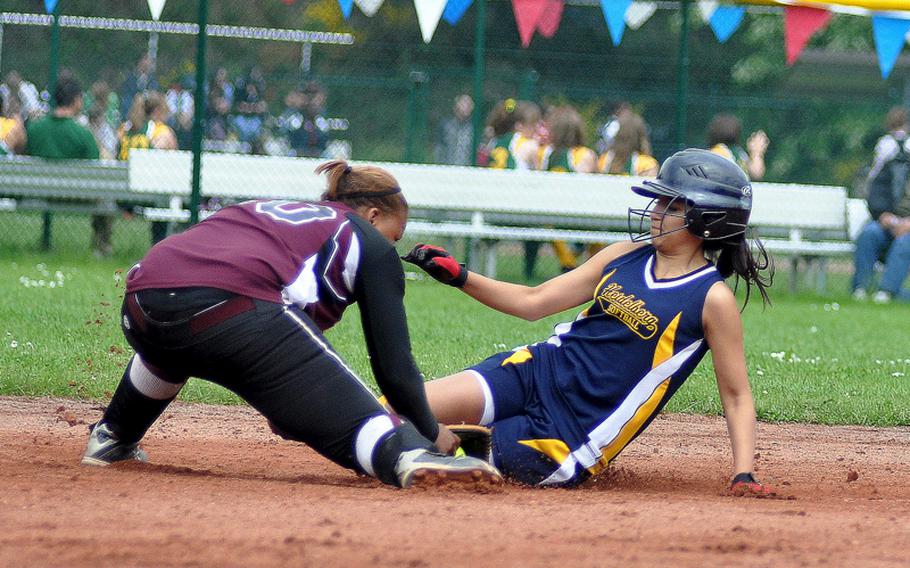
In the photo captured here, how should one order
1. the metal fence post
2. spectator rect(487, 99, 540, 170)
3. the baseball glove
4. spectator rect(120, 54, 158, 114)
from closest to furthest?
the baseball glove
the metal fence post
spectator rect(487, 99, 540, 170)
spectator rect(120, 54, 158, 114)

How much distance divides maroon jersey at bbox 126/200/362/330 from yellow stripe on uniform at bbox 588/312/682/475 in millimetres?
1094

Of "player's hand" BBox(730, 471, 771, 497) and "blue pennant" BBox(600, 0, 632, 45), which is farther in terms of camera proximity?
"blue pennant" BBox(600, 0, 632, 45)

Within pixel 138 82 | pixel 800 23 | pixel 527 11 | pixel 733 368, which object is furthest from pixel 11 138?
pixel 733 368

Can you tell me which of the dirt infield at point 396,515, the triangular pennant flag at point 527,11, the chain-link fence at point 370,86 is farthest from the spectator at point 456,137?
the dirt infield at point 396,515

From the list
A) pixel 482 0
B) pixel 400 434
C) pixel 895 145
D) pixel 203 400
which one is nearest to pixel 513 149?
pixel 482 0

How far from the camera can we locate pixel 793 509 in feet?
14.1

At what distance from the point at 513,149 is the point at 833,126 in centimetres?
665

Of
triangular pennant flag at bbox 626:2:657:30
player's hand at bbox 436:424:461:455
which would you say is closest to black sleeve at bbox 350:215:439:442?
player's hand at bbox 436:424:461:455

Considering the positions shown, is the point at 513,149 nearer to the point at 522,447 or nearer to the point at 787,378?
the point at 787,378

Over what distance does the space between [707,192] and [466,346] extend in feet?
13.2

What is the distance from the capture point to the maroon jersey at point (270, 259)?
4.23 m

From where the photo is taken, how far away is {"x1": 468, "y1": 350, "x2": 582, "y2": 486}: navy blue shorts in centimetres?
481

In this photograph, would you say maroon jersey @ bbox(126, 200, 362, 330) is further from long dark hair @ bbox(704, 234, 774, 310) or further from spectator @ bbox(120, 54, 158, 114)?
spectator @ bbox(120, 54, 158, 114)

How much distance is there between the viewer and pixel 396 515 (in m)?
3.78
